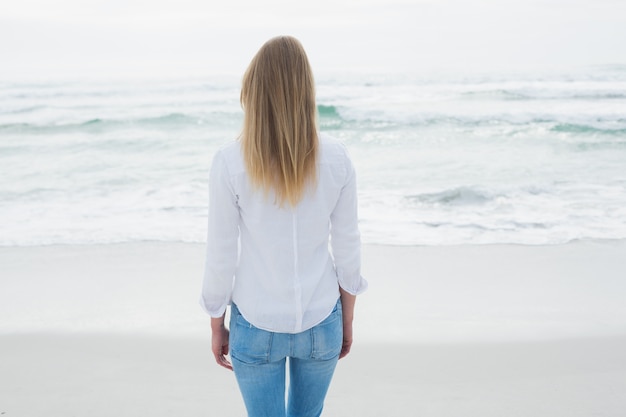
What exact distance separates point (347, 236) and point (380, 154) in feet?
38.6

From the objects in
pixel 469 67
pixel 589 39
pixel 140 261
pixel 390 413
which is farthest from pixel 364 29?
pixel 390 413

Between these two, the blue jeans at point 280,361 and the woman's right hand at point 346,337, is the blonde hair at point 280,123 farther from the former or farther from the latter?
the woman's right hand at point 346,337

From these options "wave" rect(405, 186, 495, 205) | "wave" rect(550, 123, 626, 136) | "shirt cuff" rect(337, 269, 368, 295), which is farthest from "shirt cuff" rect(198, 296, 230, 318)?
"wave" rect(550, 123, 626, 136)

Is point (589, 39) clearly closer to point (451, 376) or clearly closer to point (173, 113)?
point (173, 113)

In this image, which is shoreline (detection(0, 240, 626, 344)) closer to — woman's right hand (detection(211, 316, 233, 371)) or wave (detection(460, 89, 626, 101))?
woman's right hand (detection(211, 316, 233, 371))

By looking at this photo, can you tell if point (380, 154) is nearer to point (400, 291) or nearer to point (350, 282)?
point (400, 291)

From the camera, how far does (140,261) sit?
523 centimetres

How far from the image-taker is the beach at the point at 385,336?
2.98 metres

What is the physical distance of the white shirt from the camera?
1519mm

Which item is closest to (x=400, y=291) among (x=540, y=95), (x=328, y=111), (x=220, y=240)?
(x=220, y=240)

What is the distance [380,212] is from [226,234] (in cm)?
571

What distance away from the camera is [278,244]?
1550 millimetres

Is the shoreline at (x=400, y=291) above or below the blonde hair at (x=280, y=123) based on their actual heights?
below

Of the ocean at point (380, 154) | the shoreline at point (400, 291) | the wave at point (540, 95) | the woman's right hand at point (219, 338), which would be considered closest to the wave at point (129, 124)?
the ocean at point (380, 154)
